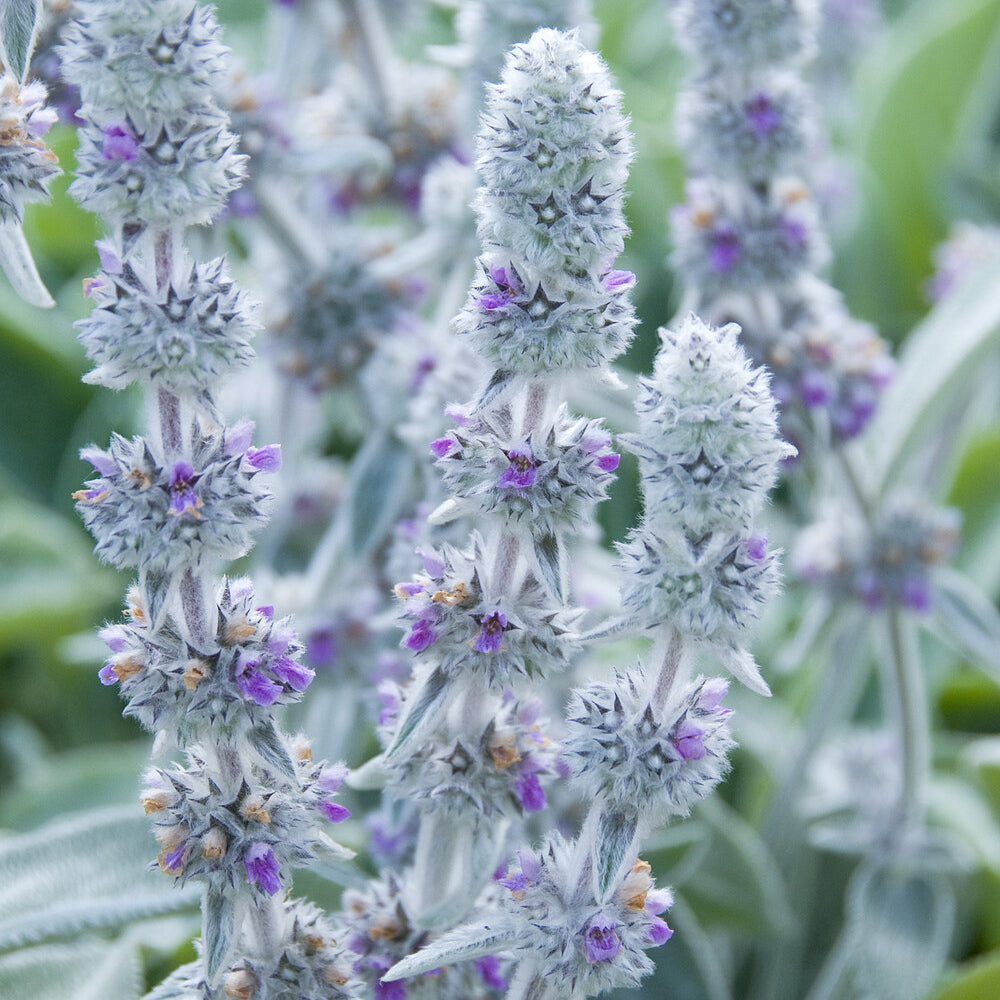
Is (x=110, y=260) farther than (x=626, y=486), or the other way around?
(x=626, y=486)

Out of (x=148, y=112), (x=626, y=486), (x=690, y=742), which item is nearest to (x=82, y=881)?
(x=690, y=742)

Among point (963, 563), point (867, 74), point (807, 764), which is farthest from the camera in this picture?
point (867, 74)

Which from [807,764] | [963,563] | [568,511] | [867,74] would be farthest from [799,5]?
[867,74]

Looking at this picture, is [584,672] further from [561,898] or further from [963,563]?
[963,563]

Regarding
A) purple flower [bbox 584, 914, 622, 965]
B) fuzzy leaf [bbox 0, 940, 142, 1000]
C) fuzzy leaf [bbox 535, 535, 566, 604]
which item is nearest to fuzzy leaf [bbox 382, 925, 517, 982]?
purple flower [bbox 584, 914, 622, 965]

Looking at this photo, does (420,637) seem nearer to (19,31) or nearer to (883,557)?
(19,31)

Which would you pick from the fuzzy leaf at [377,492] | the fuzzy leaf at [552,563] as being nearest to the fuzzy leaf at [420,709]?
the fuzzy leaf at [552,563]

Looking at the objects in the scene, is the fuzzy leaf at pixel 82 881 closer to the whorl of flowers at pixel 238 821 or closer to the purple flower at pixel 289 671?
the whorl of flowers at pixel 238 821
